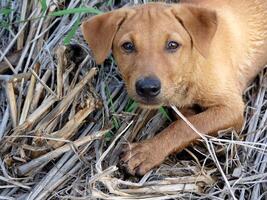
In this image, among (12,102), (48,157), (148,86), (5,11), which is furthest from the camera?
(5,11)

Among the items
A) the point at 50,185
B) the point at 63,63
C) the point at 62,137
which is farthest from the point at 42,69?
the point at 50,185

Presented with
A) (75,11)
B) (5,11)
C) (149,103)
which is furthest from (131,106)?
(5,11)

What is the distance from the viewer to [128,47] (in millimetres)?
4188

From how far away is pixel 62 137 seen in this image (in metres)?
4.31

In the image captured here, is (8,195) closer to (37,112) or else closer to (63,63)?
(37,112)

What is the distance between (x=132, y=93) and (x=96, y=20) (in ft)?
1.75

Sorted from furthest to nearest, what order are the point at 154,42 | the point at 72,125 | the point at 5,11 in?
the point at 5,11 → the point at 72,125 → the point at 154,42

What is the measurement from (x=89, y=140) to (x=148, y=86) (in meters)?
0.54

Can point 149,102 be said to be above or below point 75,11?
below

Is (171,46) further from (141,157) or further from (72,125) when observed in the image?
(72,125)

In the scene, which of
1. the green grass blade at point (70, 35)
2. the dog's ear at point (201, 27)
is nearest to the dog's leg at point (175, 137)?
the dog's ear at point (201, 27)

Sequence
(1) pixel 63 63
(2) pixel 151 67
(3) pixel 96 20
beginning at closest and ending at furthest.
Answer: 1. (2) pixel 151 67
2. (3) pixel 96 20
3. (1) pixel 63 63

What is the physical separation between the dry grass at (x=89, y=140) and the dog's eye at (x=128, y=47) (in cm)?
40

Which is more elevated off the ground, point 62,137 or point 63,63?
point 63,63
